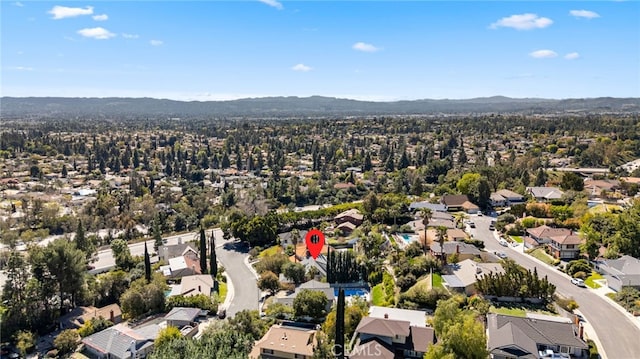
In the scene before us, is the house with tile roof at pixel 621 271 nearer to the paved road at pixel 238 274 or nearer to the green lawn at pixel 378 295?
the green lawn at pixel 378 295

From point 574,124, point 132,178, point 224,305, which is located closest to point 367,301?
point 224,305

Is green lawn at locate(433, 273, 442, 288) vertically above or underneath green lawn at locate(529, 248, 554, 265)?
above

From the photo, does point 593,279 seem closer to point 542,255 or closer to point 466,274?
point 542,255

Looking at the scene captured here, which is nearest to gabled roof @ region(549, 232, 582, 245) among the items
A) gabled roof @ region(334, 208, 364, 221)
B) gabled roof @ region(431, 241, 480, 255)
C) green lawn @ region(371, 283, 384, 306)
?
gabled roof @ region(431, 241, 480, 255)

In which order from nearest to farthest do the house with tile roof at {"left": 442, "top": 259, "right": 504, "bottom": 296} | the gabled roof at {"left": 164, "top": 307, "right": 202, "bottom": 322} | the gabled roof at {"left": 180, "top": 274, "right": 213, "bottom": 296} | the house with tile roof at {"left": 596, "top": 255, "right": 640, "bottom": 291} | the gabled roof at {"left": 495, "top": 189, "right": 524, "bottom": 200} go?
the gabled roof at {"left": 164, "top": 307, "right": 202, "bottom": 322} < the house with tile roof at {"left": 596, "top": 255, "right": 640, "bottom": 291} < the house with tile roof at {"left": 442, "top": 259, "right": 504, "bottom": 296} < the gabled roof at {"left": 180, "top": 274, "right": 213, "bottom": 296} < the gabled roof at {"left": 495, "top": 189, "right": 524, "bottom": 200}

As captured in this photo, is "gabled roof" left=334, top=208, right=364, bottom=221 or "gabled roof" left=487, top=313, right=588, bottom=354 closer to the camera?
"gabled roof" left=487, top=313, right=588, bottom=354

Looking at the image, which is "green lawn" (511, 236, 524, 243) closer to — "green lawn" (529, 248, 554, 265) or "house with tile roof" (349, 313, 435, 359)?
"green lawn" (529, 248, 554, 265)

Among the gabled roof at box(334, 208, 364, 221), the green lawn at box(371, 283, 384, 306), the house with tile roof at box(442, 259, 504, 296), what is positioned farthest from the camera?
the gabled roof at box(334, 208, 364, 221)
